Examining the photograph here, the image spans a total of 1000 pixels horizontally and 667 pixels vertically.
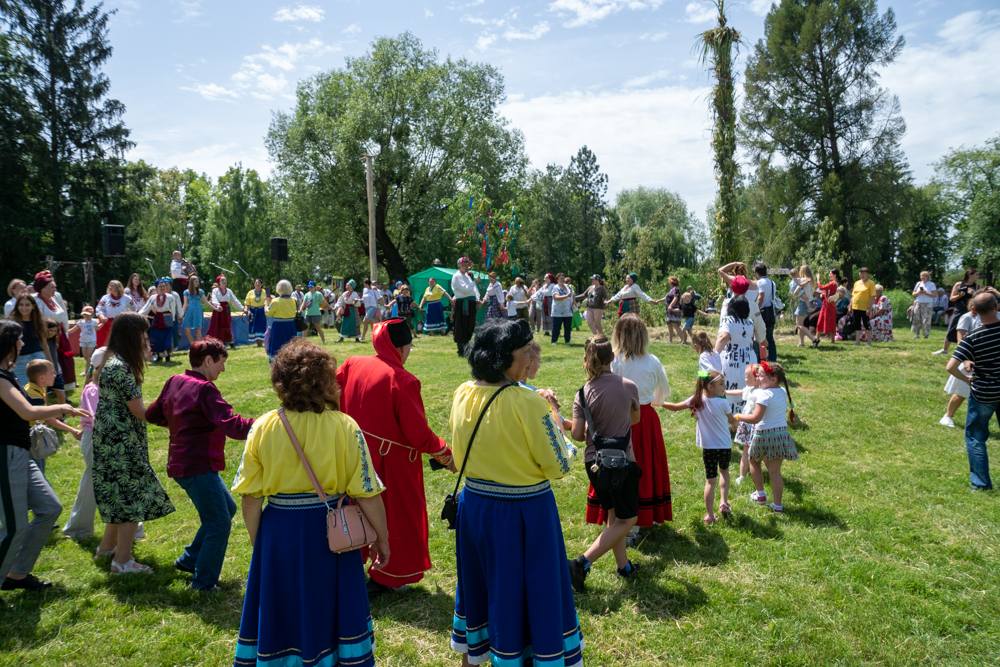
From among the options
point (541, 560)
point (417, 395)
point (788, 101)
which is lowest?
point (541, 560)

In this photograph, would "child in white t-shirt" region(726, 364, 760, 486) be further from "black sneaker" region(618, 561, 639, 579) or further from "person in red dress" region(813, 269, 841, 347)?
"person in red dress" region(813, 269, 841, 347)

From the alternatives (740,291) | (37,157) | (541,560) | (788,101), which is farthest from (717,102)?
(37,157)

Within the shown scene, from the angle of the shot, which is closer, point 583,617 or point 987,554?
point 583,617

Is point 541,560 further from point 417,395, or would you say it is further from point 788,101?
point 788,101

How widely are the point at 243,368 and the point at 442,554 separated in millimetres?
9629

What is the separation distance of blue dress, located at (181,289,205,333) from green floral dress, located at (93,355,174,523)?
11.1 m

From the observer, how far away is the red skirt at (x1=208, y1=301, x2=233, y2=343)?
16.7 meters

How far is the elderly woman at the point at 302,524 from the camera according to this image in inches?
113

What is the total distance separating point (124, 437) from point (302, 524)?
7.93ft

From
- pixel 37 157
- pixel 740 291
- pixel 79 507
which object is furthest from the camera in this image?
pixel 37 157

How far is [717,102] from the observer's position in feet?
45.9

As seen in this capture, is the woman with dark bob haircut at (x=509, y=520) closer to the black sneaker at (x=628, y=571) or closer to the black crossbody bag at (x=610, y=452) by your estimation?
the black crossbody bag at (x=610, y=452)

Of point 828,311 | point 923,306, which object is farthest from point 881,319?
point 923,306

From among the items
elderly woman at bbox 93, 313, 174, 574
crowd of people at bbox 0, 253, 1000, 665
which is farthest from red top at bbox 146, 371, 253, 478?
elderly woman at bbox 93, 313, 174, 574
